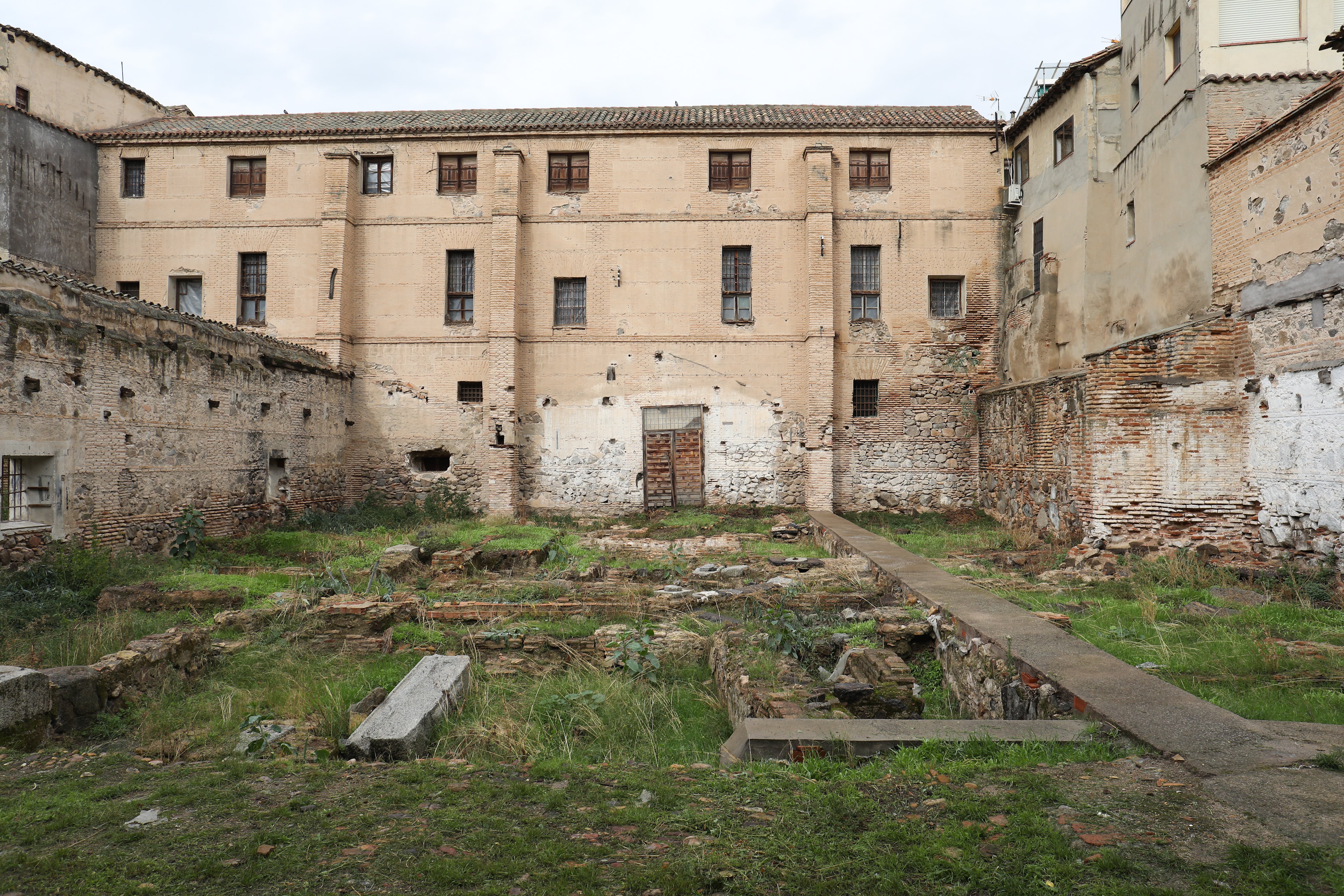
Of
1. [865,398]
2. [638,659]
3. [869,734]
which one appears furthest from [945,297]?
[869,734]

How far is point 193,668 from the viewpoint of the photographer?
21.8 feet

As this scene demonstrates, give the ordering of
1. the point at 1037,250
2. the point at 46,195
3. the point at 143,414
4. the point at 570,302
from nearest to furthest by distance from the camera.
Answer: the point at 143,414
the point at 1037,250
the point at 46,195
the point at 570,302

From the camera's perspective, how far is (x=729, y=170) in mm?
18469

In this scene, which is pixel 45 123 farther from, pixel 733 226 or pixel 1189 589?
pixel 1189 589

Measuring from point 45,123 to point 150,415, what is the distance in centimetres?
1065

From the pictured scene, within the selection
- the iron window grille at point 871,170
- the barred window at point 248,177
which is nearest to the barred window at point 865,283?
the iron window grille at point 871,170

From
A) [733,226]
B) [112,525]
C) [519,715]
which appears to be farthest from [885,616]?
[733,226]

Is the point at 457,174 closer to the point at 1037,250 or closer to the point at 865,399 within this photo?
the point at 865,399

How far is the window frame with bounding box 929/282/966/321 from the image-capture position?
59.6ft

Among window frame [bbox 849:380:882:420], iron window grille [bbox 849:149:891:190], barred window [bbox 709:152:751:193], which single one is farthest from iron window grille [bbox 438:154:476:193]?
window frame [bbox 849:380:882:420]

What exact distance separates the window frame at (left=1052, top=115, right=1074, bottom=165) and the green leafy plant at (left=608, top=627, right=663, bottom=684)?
563 inches

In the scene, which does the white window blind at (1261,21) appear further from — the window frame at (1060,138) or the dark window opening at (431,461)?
the dark window opening at (431,461)

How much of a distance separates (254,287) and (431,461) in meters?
6.40

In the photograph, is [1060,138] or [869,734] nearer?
[869,734]
